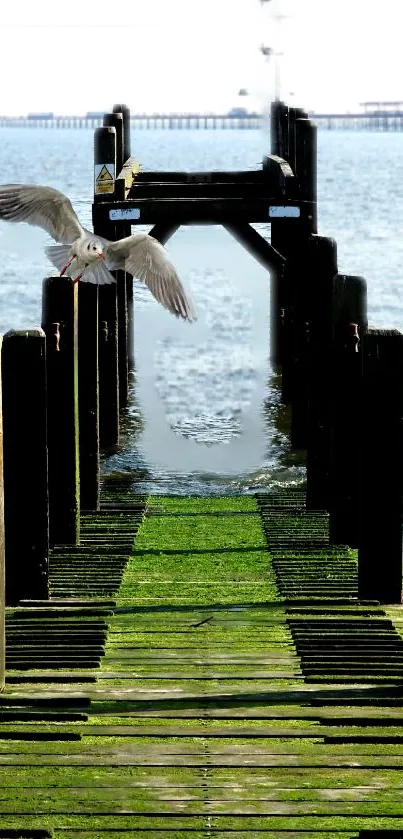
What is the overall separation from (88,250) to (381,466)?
515cm

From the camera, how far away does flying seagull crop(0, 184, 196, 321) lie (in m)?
11.5

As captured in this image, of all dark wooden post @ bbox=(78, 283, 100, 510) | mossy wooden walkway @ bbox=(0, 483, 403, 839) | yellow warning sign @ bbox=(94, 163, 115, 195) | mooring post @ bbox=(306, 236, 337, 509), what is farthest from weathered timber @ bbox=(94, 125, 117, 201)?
mossy wooden walkway @ bbox=(0, 483, 403, 839)

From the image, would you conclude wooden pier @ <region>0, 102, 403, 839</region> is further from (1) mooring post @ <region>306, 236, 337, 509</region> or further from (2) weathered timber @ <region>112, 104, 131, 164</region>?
(2) weathered timber @ <region>112, 104, 131, 164</region>

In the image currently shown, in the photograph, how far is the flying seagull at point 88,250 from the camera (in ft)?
37.7

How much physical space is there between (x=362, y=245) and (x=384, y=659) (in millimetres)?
49583

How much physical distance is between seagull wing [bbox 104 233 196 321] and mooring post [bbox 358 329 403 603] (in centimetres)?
423

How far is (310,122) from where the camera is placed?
18.9 metres

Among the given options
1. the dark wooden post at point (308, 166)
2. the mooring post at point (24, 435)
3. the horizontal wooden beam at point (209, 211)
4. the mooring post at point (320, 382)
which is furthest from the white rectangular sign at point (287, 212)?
the mooring post at point (24, 435)

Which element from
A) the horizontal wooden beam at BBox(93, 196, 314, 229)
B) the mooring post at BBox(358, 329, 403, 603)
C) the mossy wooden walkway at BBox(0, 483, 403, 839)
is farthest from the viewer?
the horizontal wooden beam at BBox(93, 196, 314, 229)

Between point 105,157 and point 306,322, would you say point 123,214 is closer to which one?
point 105,157

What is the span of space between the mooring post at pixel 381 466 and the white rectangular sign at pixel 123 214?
9938mm

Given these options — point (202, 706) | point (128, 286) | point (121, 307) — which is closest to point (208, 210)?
point (121, 307)

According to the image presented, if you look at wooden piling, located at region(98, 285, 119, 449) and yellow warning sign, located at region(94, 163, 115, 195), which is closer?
wooden piling, located at region(98, 285, 119, 449)

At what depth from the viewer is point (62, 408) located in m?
9.10
